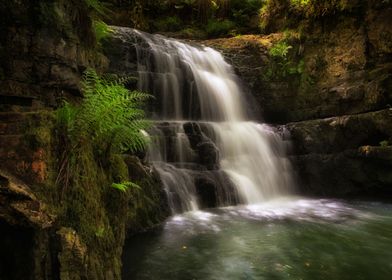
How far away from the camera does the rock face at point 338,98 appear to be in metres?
9.63

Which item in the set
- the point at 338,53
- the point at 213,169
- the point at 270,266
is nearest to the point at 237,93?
the point at 338,53

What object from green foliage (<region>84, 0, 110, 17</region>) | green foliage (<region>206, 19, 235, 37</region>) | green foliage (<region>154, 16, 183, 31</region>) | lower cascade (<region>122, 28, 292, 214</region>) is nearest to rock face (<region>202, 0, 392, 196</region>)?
lower cascade (<region>122, 28, 292, 214</region>)

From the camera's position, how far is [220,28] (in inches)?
650

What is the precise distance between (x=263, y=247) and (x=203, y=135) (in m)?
4.29

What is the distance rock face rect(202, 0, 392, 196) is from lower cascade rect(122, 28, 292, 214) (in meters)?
0.93

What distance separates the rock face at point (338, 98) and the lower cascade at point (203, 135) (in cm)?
93

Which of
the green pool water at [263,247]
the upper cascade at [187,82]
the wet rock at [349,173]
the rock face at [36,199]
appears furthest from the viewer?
the upper cascade at [187,82]

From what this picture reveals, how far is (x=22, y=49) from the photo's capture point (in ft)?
14.8

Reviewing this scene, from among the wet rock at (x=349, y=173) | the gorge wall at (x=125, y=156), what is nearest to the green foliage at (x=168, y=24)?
the gorge wall at (x=125, y=156)

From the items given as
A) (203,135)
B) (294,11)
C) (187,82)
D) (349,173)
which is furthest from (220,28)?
(349,173)

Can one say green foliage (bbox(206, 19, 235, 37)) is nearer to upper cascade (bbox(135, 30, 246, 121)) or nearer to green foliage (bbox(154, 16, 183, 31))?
green foliage (bbox(154, 16, 183, 31))

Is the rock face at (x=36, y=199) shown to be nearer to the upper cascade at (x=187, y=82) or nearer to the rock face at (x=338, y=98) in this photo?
the upper cascade at (x=187, y=82)

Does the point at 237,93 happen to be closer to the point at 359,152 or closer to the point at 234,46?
the point at 234,46

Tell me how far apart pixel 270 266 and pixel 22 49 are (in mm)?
4194
